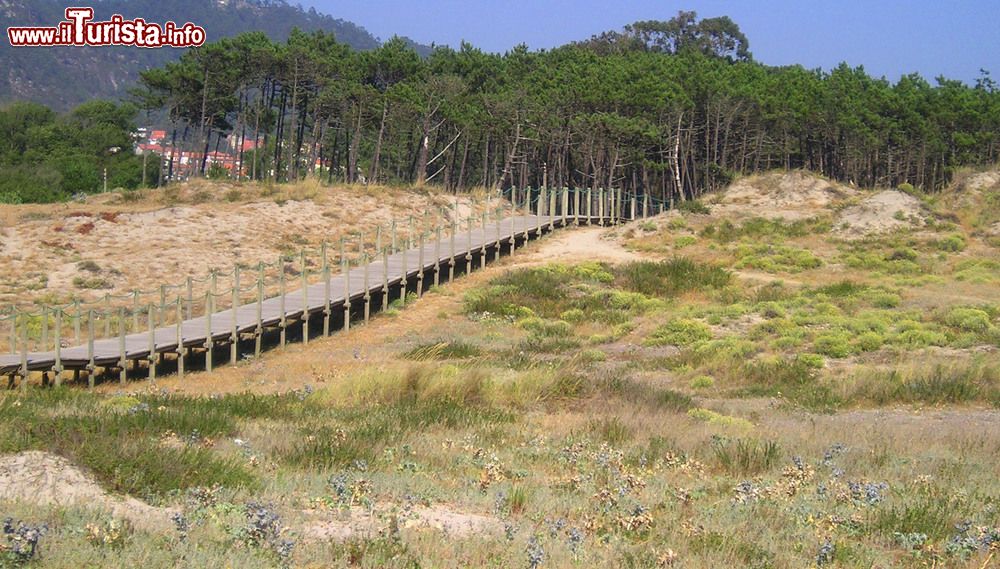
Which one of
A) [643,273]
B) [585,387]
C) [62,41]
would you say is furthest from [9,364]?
[62,41]

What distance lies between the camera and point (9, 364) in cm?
1992

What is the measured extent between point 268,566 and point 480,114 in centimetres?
5504

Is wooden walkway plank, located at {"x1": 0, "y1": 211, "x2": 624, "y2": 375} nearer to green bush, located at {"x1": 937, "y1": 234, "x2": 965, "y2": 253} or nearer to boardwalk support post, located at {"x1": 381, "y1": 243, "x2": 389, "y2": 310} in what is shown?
boardwalk support post, located at {"x1": 381, "y1": 243, "x2": 389, "y2": 310}

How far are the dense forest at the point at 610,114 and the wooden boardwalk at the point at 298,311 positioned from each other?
13.9 m

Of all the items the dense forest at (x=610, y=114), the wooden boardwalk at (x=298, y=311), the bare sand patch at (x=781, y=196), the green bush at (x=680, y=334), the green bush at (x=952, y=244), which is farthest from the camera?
the dense forest at (x=610, y=114)

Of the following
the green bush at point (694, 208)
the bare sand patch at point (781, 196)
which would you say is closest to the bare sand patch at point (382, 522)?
the green bush at point (694, 208)

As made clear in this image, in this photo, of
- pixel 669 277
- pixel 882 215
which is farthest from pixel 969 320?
pixel 882 215

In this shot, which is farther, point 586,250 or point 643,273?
point 586,250

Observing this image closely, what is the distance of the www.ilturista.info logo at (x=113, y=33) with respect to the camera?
44.3 meters

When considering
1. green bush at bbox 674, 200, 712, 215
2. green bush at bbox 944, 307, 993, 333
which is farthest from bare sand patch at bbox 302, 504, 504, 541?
green bush at bbox 674, 200, 712, 215

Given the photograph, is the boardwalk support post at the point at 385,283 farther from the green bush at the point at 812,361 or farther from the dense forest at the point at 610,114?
the dense forest at the point at 610,114

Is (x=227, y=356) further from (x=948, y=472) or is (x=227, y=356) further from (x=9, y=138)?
(x=9, y=138)

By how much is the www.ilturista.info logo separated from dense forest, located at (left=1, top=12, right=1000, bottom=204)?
9.81 meters

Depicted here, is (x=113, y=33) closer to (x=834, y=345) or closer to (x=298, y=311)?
(x=298, y=311)
